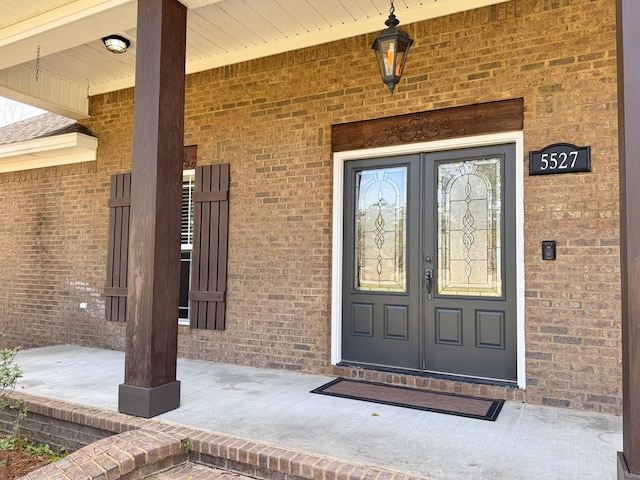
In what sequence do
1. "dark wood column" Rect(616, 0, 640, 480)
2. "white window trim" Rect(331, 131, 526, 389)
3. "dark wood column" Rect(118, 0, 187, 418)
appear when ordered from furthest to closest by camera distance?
"white window trim" Rect(331, 131, 526, 389) → "dark wood column" Rect(118, 0, 187, 418) → "dark wood column" Rect(616, 0, 640, 480)

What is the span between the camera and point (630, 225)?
85.9 inches

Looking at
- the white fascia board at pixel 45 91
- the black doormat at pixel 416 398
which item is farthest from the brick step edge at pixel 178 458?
the white fascia board at pixel 45 91

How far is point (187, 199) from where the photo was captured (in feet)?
19.0

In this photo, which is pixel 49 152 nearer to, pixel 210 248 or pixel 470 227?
pixel 210 248

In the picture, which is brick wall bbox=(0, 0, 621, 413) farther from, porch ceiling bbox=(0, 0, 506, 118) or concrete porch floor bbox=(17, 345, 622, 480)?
concrete porch floor bbox=(17, 345, 622, 480)

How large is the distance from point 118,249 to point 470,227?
4.46 m

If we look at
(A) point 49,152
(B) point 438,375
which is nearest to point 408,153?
(B) point 438,375

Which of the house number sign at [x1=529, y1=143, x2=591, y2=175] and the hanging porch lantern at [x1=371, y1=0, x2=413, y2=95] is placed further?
the house number sign at [x1=529, y1=143, x2=591, y2=175]

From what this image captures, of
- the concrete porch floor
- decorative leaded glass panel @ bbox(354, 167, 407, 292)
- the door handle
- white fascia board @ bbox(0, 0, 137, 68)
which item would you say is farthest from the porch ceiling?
the concrete porch floor

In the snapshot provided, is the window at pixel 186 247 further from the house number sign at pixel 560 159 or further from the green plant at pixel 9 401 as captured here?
the house number sign at pixel 560 159

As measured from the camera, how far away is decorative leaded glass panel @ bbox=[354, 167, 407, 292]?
4.52 m

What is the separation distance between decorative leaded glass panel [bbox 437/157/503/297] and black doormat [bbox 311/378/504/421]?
923 mm

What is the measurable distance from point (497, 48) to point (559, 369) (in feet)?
9.13

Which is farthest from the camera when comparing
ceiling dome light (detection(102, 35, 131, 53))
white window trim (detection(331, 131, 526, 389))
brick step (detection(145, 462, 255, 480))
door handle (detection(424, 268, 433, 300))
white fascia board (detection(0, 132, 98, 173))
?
white fascia board (detection(0, 132, 98, 173))
